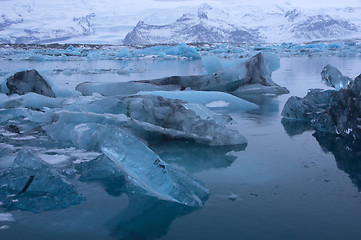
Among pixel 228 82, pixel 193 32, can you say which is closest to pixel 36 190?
pixel 228 82

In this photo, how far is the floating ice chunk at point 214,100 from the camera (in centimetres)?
524

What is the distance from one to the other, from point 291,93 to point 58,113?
167 inches

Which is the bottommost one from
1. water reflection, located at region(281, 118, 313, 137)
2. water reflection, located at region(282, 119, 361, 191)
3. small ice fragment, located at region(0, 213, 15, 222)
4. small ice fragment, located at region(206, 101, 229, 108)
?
small ice fragment, located at region(206, 101, 229, 108)

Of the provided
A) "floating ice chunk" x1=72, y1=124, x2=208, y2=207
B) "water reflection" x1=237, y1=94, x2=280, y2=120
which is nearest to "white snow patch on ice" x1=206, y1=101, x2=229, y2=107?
"water reflection" x1=237, y1=94, x2=280, y2=120

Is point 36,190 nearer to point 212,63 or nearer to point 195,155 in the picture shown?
point 195,155

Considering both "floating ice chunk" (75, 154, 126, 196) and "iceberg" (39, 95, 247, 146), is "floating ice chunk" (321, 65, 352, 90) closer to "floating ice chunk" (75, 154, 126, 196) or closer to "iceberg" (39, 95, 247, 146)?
"iceberg" (39, 95, 247, 146)

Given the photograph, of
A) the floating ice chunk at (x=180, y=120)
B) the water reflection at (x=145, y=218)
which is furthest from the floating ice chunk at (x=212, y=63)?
the water reflection at (x=145, y=218)

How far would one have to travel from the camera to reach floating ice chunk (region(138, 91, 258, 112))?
524 centimetres

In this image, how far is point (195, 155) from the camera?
10.00 ft

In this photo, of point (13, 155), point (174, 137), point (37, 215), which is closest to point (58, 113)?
point (13, 155)

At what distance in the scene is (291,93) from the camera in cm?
662

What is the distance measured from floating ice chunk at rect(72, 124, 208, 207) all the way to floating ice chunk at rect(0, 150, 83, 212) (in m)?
0.35

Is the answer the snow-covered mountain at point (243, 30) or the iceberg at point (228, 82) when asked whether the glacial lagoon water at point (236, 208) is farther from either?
the snow-covered mountain at point (243, 30)

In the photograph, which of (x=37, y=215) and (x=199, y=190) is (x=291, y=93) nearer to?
(x=199, y=190)
